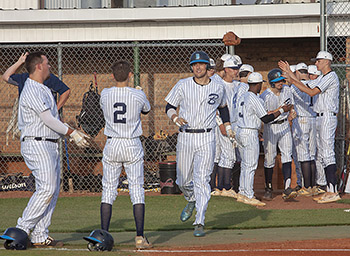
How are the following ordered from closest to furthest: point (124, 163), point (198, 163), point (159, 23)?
point (124, 163)
point (198, 163)
point (159, 23)

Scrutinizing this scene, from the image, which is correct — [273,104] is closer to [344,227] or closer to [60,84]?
[344,227]

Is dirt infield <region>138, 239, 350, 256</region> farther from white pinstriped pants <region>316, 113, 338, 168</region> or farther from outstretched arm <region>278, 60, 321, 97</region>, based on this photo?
white pinstriped pants <region>316, 113, 338, 168</region>

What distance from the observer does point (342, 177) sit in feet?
42.1

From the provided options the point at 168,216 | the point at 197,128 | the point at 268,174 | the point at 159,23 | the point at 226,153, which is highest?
the point at 159,23

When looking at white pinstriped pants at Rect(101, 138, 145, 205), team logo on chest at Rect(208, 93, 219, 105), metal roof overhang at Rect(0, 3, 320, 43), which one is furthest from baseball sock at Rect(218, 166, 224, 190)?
white pinstriped pants at Rect(101, 138, 145, 205)

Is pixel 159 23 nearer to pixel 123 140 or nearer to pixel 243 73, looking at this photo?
pixel 243 73

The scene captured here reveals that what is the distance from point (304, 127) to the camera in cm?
1273

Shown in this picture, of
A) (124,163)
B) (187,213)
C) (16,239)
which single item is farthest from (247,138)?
(16,239)

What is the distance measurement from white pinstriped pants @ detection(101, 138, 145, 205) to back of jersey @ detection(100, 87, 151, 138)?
0.09 m

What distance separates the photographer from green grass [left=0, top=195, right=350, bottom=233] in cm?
934

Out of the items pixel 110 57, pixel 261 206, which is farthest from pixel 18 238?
pixel 110 57

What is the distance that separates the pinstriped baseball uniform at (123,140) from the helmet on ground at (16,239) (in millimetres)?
942

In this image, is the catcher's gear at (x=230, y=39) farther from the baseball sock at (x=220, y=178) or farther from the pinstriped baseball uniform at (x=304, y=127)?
the baseball sock at (x=220, y=178)

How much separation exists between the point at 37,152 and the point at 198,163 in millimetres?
2154
